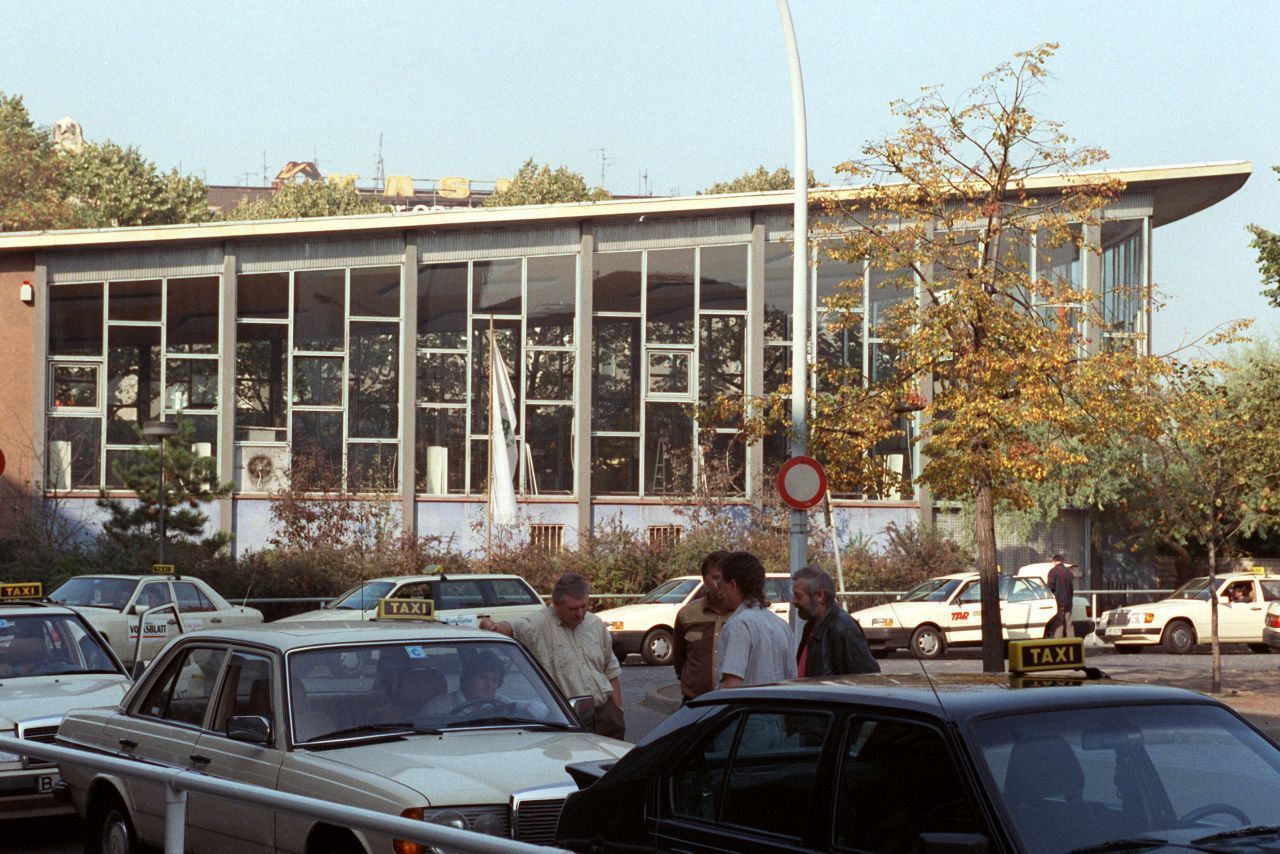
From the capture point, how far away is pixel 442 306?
4134 cm

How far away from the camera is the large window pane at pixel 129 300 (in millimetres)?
40625

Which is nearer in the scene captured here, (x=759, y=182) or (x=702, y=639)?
(x=702, y=639)

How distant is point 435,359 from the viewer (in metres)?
41.1

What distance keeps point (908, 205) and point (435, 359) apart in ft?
70.0

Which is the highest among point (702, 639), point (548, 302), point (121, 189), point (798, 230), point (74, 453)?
point (121, 189)

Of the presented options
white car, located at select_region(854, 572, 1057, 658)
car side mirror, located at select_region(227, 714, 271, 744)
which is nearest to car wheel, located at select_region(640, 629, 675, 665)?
white car, located at select_region(854, 572, 1057, 658)

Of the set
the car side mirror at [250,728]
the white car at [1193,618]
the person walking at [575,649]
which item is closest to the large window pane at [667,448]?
the white car at [1193,618]

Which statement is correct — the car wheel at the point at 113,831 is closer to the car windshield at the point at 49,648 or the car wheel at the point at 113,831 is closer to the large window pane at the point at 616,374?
the car windshield at the point at 49,648

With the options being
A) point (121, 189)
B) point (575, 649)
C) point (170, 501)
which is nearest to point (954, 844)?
point (575, 649)

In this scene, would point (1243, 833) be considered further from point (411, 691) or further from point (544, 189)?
point (544, 189)

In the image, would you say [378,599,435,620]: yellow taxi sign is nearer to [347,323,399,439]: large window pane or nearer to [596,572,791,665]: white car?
[596,572,791,665]: white car

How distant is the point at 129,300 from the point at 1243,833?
1539 inches

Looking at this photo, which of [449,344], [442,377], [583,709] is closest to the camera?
[583,709]

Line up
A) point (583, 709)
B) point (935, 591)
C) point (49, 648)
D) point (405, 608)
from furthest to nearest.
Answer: point (935, 591) < point (49, 648) < point (405, 608) < point (583, 709)
